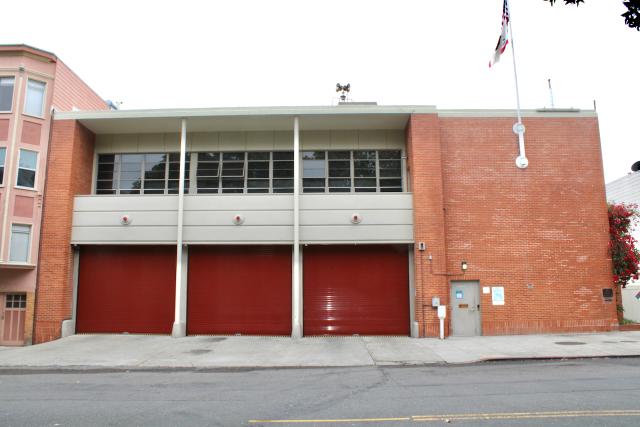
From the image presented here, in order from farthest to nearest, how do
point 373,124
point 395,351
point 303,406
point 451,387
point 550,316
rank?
point 373,124
point 550,316
point 395,351
point 451,387
point 303,406

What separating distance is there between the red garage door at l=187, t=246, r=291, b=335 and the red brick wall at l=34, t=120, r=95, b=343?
4470 mm

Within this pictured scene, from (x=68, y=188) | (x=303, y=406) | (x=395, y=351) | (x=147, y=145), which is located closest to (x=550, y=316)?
(x=395, y=351)

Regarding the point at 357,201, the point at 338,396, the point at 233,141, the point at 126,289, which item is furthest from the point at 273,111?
the point at 338,396

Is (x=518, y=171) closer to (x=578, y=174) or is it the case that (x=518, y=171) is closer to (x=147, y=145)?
(x=578, y=174)

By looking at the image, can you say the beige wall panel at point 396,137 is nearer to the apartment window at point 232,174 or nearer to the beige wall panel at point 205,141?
the apartment window at point 232,174

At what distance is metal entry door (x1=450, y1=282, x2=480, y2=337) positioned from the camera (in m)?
17.8

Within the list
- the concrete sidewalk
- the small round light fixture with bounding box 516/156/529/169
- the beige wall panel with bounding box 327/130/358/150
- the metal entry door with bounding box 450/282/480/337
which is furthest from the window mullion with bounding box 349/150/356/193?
the small round light fixture with bounding box 516/156/529/169

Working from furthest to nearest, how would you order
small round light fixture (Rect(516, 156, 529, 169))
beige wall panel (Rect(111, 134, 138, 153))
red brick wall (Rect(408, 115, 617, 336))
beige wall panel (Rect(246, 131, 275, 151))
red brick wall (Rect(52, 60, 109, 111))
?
1. beige wall panel (Rect(111, 134, 138, 153))
2. beige wall panel (Rect(246, 131, 275, 151))
3. red brick wall (Rect(52, 60, 109, 111))
4. small round light fixture (Rect(516, 156, 529, 169))
5. red brick wall (Rect(408, 115, 617, 336))

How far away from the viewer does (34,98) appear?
18625mm

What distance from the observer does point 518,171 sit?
18438 mm

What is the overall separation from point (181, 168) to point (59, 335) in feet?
24.4

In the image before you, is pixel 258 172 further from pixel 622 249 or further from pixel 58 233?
pixel 622 249

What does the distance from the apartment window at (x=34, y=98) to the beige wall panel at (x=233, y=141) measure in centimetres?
675

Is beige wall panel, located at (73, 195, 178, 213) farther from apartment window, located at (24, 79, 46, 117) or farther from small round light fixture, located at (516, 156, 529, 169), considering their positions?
small round light fixture, located at (516, 156, 529, 169)
